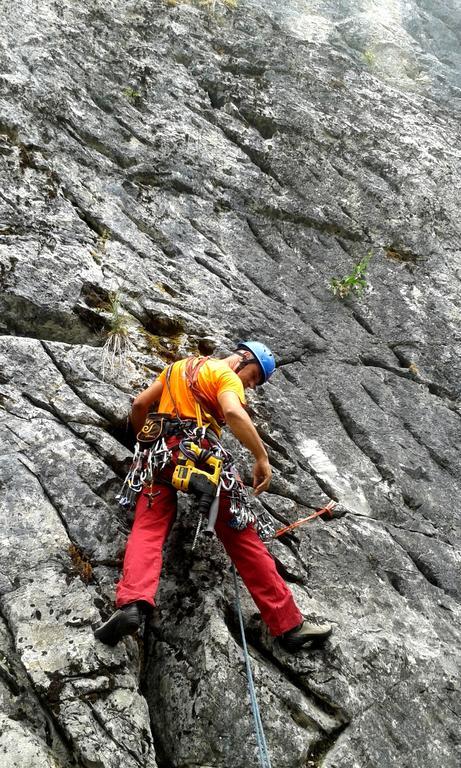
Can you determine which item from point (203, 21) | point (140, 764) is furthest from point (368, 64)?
point (140, 764)

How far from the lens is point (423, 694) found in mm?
4949

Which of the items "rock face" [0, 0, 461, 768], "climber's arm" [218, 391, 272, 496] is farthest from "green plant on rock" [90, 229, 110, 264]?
"climber's arm" [218, 391, 272, 496]

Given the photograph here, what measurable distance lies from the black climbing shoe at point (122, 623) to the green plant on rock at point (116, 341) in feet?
8.51

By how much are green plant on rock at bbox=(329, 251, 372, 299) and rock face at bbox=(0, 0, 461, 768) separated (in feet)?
0.42

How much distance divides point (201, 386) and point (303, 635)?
209cm

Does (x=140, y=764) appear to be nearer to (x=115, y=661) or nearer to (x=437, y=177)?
(x=115, y=661)

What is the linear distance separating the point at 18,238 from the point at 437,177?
7528mm

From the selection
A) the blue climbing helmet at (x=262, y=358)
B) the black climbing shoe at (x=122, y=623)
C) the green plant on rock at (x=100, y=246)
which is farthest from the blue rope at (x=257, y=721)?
the green plant on rock at (x=100, y=246)

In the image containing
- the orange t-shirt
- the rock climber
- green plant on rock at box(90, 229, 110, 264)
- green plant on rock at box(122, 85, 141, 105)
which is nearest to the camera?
the rock climber

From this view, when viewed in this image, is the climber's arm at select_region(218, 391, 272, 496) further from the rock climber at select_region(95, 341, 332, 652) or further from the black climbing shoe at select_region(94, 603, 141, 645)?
the black climbing shoe at select_region(94, 603, 141, 645)

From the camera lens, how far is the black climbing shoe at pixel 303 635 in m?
4.72

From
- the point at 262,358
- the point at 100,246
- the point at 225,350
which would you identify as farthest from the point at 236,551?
the point at 100,246

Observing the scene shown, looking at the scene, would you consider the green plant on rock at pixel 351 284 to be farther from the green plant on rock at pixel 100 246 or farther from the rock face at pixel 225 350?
the green plant on rock at pixel 100 246

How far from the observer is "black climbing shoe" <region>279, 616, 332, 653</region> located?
4.72 metres
